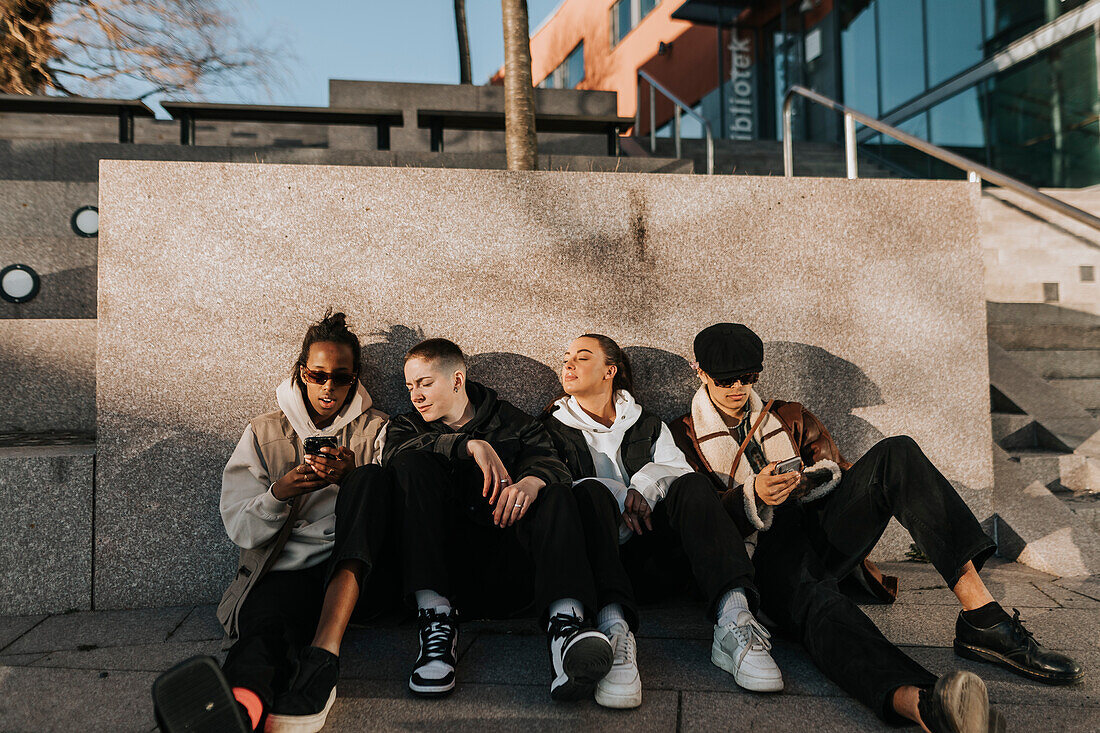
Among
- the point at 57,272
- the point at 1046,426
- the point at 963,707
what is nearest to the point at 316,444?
the point at 963,707

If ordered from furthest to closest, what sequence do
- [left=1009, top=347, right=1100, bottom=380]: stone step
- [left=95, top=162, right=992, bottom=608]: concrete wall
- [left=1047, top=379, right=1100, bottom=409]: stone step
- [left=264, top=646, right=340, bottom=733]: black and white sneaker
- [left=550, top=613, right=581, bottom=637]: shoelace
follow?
[left=1009, top=347, right=1100, bottom=380]: stone step < [left=1047, top=379, right=1100, bottom=409]: stone step < [left=95, top=162, right=992, bottom=608]: concrete wall < [left=550, top=613, right=581, bottom=637]: shoelace < [left=264, top=646, right=340, bottom=733]: black and white sneaker

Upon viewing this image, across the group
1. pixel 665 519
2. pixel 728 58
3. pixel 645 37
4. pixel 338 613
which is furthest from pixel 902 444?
pixel 645 37

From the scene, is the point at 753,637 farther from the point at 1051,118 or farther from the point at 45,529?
the point at 1051,118

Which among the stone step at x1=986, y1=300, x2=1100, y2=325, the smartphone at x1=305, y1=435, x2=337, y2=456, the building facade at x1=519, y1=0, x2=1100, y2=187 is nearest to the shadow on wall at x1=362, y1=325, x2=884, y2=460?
the smartphone at x1=305, y1=435, x2=337, y2=456

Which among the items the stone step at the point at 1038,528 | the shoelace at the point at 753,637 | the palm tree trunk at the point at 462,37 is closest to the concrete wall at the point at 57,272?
the shoelace at the point at 753,637

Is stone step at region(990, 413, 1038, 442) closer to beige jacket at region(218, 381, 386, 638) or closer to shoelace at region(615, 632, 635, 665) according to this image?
shoelace at region(615, 632, 635, 665)

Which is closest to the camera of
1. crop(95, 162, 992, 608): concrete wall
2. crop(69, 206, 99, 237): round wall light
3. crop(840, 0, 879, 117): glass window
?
crop(95, 162, 992, 608): concrete wall

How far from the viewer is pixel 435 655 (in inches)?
96.3

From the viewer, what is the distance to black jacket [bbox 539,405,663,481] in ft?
10.8

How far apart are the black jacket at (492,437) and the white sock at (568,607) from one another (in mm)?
577

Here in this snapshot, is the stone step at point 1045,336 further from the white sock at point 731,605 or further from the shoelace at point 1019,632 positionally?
the white sock at point 731,605

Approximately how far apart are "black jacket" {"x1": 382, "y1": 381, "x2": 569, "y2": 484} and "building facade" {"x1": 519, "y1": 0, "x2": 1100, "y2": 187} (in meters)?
8.16

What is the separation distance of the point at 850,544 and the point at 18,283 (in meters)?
5.47

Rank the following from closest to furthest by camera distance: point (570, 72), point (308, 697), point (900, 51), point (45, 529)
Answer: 1. point (308, 697)
2. point (45, 529)
3. point (900, 51)
4. point (570, 72)
